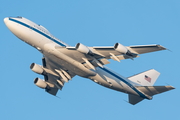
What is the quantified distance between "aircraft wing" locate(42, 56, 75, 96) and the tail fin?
1063cm

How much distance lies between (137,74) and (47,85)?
14402 mm

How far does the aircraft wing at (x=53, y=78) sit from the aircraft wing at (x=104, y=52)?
5043mm

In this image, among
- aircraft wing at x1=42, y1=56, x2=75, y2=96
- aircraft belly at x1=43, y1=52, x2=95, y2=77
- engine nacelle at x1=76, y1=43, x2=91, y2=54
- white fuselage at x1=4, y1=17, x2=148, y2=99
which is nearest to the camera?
engine nacelle at x1=76, y1=43, x2=91, y2=54

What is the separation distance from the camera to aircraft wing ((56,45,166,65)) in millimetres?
40209

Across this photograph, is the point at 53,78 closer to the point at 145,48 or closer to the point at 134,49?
the point at 134,49

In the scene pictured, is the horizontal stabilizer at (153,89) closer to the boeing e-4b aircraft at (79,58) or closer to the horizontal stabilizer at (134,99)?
the boeing e-4b aircraft at (79,58)

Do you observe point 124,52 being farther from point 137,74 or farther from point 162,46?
point 137,74

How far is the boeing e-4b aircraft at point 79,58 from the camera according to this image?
136 feet

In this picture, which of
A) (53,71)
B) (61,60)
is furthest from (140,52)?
(53,71)

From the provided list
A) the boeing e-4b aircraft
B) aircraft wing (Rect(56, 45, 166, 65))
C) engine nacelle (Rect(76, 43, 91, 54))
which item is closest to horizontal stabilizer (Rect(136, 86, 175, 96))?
the boeing e-4b aircraft

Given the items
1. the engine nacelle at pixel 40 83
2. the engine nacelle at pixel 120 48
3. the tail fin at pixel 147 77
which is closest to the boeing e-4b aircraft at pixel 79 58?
the engine nacelle at pixel 120 48

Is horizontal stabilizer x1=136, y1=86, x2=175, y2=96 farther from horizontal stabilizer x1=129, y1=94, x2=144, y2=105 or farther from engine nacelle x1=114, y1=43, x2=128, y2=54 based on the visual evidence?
engine nacelle x1=114, y1=43, x2=128, y2=54

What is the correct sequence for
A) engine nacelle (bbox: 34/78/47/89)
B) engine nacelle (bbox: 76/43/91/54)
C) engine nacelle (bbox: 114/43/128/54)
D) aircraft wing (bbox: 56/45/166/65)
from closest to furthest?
engine nacelle (bbox: 114/43/128/54) → aircraft wing (bbox: 56/45/166/65) → engine nacelle (bbox: 76/43/91/54) → engine nacelle (bbox: 34/78/47/89)

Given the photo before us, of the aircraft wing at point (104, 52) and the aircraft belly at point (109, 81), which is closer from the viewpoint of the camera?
the aircraft wing at point (104, 52)
